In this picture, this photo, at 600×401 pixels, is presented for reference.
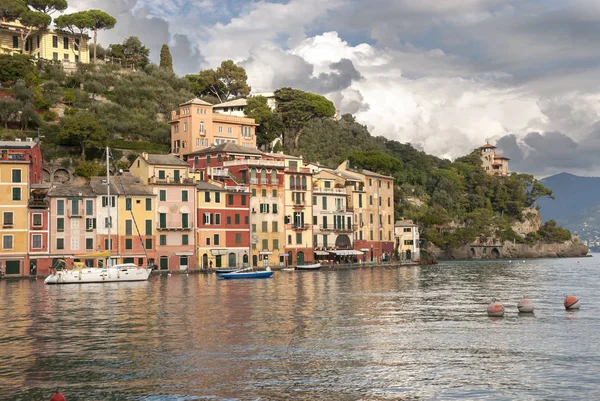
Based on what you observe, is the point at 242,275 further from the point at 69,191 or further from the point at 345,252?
the point at 345,252

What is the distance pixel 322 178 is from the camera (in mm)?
107875

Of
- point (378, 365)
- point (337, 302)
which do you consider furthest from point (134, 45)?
point (378, 365)

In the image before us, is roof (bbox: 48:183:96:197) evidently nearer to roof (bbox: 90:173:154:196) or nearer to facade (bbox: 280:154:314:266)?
roof (bbox: 90:173:154:196)

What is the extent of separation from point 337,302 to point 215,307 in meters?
8.06

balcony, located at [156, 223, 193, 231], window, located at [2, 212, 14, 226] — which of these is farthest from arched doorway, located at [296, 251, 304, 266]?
window, located at [2, 212, 14, 226]

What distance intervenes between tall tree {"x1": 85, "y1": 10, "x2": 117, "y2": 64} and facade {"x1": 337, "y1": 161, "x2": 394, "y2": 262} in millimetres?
45990

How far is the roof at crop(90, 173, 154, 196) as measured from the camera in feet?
267

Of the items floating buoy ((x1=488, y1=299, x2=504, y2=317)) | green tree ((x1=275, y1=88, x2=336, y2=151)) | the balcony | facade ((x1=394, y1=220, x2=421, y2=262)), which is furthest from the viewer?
green tree ((x1=275, y1=88, x2=336, y2=151))

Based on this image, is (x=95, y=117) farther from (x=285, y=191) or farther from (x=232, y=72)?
(x=232, y=72)

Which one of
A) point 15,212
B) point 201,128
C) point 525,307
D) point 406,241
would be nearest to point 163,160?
point 15,212

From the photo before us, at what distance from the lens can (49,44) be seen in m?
121

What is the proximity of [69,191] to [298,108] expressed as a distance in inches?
2192

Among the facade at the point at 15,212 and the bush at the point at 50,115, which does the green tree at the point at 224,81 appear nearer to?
the bush at the point at 50,115

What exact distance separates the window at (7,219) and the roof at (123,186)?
8.99 metres
